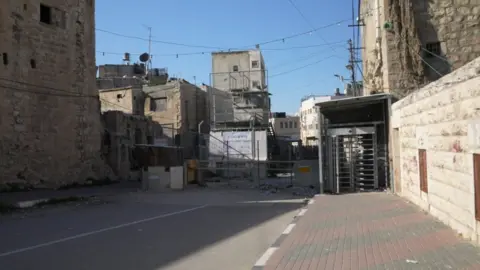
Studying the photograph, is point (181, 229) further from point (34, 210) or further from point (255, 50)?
point (255, 50)

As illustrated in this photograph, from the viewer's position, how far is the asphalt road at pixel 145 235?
307 inches

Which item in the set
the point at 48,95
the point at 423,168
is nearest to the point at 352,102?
the point at 423,168

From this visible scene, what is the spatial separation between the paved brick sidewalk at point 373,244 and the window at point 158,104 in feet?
115

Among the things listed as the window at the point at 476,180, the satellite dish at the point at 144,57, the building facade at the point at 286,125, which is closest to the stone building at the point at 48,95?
the window at the point at 476,180

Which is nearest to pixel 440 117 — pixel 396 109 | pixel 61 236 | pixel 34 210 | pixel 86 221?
pixel 396 109

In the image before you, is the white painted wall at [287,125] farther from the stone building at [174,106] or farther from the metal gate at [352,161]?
the metal gate at [352,161]

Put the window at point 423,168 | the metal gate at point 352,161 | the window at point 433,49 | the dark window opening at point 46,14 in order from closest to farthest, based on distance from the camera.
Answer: the window at point 423,168, the window at point 433,49, the metal gate at point 352,161, the dark window opening at point 46,14

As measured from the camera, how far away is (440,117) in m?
9.18

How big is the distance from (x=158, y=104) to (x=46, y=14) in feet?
70.4

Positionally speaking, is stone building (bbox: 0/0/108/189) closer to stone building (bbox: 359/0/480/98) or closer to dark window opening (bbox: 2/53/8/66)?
dark window opening (bbox: 2/53/8/66)

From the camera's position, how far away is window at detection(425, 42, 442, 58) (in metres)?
17.8

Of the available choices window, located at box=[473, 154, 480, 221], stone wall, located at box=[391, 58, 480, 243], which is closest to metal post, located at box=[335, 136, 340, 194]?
stone wall, located at box=[391, 58, 480, 243]

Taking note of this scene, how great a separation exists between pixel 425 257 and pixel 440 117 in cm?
362

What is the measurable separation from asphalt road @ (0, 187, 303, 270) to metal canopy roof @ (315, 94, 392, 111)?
405cm
